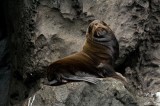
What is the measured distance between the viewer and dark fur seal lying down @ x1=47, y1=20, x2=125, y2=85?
584 cm

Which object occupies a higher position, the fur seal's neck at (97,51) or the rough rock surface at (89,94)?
the fur seal's neck at (97,51)

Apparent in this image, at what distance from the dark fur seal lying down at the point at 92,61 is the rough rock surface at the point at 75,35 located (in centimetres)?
31

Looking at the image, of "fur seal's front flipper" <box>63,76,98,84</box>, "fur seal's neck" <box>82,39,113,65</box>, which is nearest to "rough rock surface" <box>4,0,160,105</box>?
"fur seal's neck" <box>82,39,113,65</box>

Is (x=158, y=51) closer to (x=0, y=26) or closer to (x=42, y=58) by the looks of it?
(x=42, y=58)

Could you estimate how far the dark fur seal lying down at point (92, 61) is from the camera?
5.84m

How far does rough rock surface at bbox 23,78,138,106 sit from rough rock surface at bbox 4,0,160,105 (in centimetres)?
68

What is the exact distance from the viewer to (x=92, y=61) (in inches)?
240

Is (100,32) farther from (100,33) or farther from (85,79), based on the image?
(85,79)

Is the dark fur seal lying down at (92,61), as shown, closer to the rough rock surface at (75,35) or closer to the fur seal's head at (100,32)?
the fur seal's head at (100,32)

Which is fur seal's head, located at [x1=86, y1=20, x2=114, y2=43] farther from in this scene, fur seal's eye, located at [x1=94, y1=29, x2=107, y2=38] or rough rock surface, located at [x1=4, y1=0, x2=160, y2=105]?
rough rock surface, located at [x1=4, y1=0, x2=160, y2=105]

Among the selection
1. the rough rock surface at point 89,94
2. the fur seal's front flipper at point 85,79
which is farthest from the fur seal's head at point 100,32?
the rough rock surface at point 89,94

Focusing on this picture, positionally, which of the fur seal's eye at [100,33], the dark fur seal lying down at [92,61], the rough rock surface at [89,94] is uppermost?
the fur seal's eye at [100,33]

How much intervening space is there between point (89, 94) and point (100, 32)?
0.94 m

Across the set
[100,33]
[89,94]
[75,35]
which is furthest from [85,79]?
[75,35]
